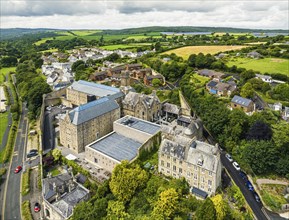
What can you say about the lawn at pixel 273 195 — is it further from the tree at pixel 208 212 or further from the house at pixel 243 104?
the house at pixel 243 104

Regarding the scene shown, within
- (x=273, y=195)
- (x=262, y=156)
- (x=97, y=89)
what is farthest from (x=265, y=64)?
(x=273, y=195)

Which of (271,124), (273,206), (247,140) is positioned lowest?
(273,206)

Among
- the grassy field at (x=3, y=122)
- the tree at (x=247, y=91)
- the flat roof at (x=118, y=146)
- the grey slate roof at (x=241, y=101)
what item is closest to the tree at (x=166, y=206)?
the flat roof at (x=118, y=146)

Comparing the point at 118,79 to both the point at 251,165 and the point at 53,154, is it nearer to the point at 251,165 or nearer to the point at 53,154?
the point at 53,154

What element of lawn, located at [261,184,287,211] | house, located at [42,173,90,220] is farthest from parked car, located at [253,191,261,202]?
house, located at [42,173,90,220]

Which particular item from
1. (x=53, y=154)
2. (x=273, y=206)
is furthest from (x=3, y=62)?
(x=273, y=206)

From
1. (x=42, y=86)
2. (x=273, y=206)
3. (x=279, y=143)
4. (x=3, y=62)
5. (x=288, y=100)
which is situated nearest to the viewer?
(x=273, y=206)
